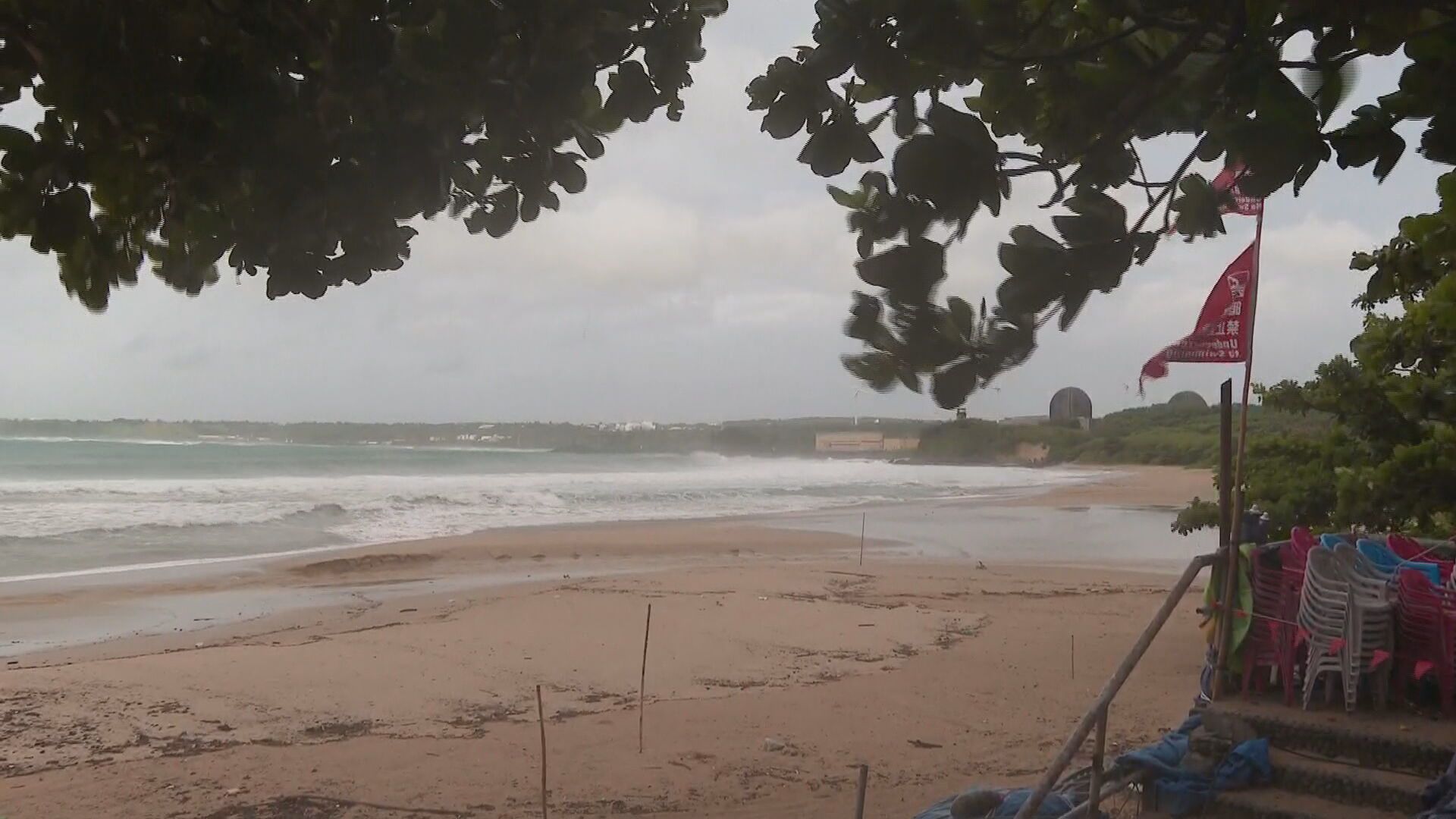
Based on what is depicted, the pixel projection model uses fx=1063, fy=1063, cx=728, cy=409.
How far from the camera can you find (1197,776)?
4.61 meters

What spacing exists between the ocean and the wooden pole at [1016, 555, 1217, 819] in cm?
680

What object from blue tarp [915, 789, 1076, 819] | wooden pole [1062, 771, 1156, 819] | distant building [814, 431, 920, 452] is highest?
distant building [814, 431, 920, 452]

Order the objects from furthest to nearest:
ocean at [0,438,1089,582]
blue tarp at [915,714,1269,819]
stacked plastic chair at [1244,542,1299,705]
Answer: ocean at [0,438,1089,582], stacked plastic chair at [1244,542,1299,705], blue tarp at [915,714,1269,819]

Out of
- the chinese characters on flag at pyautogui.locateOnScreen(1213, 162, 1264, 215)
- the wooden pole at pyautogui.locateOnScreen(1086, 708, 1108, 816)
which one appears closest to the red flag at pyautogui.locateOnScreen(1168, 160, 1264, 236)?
the chinese characters on flag at pyautogui.locateOnScreen(1213, 162, 1264, 215)

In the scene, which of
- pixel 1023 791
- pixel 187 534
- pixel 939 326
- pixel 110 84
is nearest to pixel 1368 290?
pixel 939 326

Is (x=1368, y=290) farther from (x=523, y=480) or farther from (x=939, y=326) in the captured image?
(x=523, y=480)

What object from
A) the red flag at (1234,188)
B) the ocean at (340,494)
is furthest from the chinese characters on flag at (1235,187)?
the ocean at (340,494)

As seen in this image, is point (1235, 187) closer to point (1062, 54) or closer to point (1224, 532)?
point (1062, 54)

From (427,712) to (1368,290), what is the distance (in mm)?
6385

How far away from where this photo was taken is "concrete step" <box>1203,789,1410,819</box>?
428 centimetres

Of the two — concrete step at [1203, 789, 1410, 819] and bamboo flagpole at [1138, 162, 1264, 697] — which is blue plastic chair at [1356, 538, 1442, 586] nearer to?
bamboo flagpole at [1138, 162, 1264, 697]

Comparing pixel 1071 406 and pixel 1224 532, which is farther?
pixel 1224 532

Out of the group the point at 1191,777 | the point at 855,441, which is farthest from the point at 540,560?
the point at 1191,777

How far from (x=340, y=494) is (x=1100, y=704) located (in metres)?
26.2
